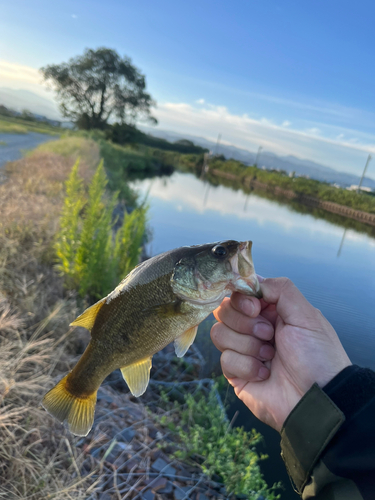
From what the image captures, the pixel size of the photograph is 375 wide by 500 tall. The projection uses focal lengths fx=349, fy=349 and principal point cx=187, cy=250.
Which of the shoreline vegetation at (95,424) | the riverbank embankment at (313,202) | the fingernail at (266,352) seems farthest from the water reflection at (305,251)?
the riverbank embankment at (313,202)

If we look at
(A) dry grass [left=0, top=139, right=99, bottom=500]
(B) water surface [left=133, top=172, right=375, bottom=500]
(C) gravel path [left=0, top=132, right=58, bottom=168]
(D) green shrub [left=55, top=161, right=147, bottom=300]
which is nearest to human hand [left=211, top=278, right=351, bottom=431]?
(A) dry grass [left=0, top=139, right=99, bottom=500]

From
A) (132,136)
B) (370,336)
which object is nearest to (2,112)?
(132,136)

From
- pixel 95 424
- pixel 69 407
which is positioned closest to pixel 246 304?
pixel 69 407

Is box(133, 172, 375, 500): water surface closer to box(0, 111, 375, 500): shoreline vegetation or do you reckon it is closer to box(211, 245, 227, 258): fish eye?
box(0, 111, 375, 500): shoreline vegetation

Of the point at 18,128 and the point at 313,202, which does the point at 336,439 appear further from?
the point at 18,128

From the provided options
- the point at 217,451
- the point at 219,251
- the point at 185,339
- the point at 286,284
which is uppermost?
the point at 219,251

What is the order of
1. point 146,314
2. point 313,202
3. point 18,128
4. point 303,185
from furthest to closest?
point 303,185 < point 313,202 < point 18,128 < point 146,314
